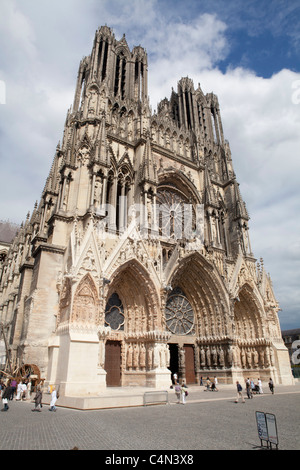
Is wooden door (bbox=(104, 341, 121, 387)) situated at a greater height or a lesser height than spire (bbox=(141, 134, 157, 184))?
lesser

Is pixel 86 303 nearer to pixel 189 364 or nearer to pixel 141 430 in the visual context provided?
pixel 141 430

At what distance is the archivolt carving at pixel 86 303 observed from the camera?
45.4 ft

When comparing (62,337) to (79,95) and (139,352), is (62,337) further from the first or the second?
(79,95)

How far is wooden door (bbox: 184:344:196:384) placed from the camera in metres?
19.4

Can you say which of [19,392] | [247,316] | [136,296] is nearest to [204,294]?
[247,316]

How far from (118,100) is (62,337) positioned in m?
19.5

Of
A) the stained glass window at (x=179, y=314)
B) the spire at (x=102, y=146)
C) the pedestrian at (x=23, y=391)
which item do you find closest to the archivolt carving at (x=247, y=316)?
the stained glass window at (x=179, y=314)

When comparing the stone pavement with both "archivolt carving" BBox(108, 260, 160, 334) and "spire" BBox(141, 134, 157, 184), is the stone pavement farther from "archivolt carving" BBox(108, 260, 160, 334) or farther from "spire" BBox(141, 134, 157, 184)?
"spire" BBox(141, 134, 157, 184)

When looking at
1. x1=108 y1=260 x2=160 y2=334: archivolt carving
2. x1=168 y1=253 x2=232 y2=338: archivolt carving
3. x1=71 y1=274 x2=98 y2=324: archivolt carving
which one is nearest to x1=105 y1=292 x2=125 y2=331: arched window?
x1=108 y1=260 x2=160 y2=334: archivolt carving

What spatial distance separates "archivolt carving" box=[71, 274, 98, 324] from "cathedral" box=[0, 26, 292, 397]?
5 cm

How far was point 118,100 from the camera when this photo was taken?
83.1 ft

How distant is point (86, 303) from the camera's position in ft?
46.7

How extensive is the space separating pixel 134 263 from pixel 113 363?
5.44m

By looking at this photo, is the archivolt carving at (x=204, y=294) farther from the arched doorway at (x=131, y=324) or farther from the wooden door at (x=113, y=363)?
the wooden door at (x=113, y=363)
